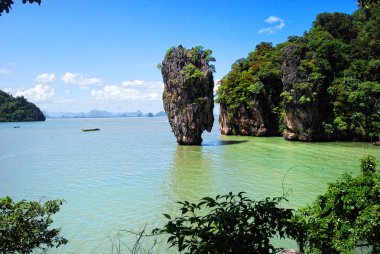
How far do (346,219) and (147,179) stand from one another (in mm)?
13925

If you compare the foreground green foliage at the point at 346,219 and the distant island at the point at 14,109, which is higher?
the distant island at the point at 14,109

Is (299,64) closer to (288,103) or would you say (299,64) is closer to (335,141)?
(288,103)

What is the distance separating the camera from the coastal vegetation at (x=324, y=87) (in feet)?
109

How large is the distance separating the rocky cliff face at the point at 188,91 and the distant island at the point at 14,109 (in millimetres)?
115384

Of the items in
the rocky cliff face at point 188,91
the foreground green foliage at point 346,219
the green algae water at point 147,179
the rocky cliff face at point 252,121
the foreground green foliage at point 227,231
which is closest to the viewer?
the foreground green foliage at point 227,231

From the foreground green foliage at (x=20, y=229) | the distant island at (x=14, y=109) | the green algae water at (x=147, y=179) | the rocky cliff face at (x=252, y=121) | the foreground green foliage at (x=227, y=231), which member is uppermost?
the distant island at (x=14, y=109)

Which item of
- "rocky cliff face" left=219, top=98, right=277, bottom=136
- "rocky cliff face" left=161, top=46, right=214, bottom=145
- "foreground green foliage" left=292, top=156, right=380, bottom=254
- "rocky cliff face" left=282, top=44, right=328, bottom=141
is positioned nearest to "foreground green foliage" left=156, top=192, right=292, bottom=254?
"foreground green foliage" left=292, top=156, right=380, bottom=254

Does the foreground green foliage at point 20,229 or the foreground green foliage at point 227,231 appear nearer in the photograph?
the foreground green foliage at point 227,231

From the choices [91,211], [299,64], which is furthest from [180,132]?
[91,211]

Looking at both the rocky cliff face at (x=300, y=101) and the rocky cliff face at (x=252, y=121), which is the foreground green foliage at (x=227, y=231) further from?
the rocky cliff face at (x=252, y=121)

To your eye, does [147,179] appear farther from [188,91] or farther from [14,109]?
[14,109]

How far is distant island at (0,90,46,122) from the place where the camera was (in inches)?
5021

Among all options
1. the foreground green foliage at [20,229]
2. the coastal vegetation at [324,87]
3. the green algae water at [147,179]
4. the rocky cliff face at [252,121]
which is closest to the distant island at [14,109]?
the green algae water at [147,179]

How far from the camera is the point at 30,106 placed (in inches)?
5541
